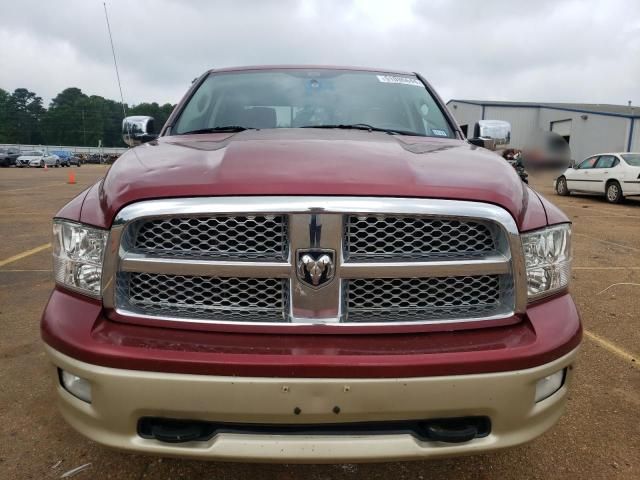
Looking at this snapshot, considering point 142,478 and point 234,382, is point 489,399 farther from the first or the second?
point 142,478

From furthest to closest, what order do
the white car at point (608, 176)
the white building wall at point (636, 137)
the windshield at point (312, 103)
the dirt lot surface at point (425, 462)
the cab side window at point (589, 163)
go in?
the white building wall at point (636, 137) < the cab side window at point (589, 163) < the white car at point (608, 176) < the windshield at point (312, 103) < the dirt lot surface at point (425, 462)

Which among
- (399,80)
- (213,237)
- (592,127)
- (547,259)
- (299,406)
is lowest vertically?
(299,406)

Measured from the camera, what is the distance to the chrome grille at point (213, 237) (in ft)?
4.97

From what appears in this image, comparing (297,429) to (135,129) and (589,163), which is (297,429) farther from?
(589,163)

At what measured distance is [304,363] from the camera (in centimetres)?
141

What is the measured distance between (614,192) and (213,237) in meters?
14.8

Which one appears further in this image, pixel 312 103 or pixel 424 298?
pixel 312 103

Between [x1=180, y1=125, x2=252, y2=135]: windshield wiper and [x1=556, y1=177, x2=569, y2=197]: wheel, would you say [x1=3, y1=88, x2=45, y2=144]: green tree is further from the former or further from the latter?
[x1=180, y1=125, x2=252, y2=135]: windshield wiper

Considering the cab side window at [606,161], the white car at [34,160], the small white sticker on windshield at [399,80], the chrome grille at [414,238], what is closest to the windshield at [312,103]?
the small white sticker on windshield at [399,80]

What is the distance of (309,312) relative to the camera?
1511mm

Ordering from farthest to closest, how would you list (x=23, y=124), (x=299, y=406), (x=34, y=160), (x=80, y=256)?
1. (x=23, y=124)
2. (x=34, y=160)
3. (x=80, y=256)
4. (x=299, y=406)

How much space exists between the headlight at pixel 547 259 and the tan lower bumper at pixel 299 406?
29 centimetres

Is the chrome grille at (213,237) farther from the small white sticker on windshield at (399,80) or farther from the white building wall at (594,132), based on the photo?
the white building wall at (594,132)

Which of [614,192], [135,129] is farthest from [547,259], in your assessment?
[614,192]
